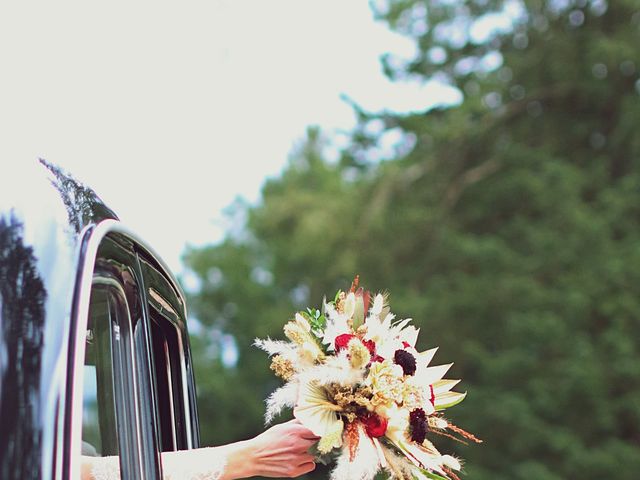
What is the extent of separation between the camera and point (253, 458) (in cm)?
216

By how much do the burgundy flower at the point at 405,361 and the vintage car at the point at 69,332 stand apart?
0.54 meters

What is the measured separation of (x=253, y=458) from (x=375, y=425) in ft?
0.87

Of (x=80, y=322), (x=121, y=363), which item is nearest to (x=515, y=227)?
(x=121, y=363)

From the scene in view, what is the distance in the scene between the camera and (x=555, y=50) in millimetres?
18641

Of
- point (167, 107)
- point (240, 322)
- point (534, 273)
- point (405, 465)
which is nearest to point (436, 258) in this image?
point (534, 273)

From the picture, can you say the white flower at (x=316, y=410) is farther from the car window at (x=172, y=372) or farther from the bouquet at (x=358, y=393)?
the car window at (x=172, y=372)

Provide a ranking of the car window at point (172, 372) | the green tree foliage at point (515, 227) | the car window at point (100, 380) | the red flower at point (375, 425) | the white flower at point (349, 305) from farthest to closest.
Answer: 1. the green tree foliage at point (515, 227)
2. the car window at point (172, 372)
3. the white flower at point (349, 305)
4. the red flower at point (375, 425)
5. the car window at point (100, 380)

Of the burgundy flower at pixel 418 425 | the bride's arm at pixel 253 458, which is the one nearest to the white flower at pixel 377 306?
the burgundy flower at pixel 418 425

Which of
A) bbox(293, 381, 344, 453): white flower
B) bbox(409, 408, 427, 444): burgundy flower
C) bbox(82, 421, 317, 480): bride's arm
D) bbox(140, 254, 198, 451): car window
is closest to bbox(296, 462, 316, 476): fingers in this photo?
bbox(82, 421, 317, 480): bride's arm

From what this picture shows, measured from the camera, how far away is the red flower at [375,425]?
7.13 feet

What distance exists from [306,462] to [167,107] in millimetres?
26396

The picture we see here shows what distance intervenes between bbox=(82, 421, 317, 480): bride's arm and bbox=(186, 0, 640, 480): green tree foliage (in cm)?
1386

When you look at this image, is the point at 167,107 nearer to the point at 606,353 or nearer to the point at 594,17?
the point at 594,17

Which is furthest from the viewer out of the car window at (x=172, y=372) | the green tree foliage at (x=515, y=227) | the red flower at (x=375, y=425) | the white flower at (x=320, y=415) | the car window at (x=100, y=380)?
the green tree foliage at (x=515, y=227)
